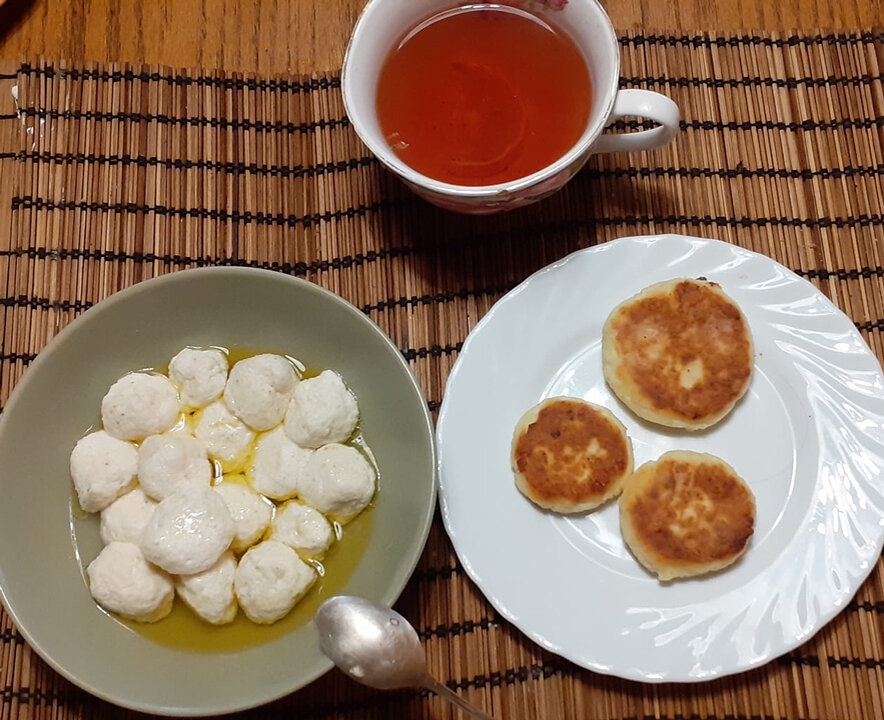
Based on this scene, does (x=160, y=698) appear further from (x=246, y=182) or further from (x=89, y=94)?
(x=89, y=94)

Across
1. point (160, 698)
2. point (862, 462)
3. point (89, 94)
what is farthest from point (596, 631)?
point (89, 94)

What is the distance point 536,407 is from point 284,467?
306 mm

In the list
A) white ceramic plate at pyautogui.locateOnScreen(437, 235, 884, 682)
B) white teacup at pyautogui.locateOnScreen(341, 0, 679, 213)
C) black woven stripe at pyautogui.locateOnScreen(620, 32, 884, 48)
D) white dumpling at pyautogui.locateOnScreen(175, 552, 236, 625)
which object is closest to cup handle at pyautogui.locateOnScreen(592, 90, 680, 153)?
white teacup at pyautogui.locateOnScreen(341, 0, 679, 213)

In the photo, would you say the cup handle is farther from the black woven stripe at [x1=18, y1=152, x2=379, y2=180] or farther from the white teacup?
the black woven stripe at [x1=18, y1=152, x2=379, y2=180]

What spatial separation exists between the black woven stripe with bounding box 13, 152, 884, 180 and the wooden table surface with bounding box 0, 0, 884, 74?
15cm

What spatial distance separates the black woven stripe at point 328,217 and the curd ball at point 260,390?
0.70 feet

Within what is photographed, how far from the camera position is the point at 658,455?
0.95 meters

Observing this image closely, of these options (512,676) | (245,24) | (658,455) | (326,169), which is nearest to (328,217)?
(326,169)

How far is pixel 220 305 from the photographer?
931mm

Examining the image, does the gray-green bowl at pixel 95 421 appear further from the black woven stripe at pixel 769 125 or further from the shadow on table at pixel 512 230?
the black woven stripe at pixel 769 125

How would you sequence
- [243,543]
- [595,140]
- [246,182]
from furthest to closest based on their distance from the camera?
[246,182] < [243,543] < [595,140]

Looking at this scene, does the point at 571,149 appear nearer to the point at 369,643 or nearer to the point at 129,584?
A: the point at 369,643

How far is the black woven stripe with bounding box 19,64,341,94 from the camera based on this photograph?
108 cm

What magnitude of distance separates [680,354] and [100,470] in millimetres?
688
